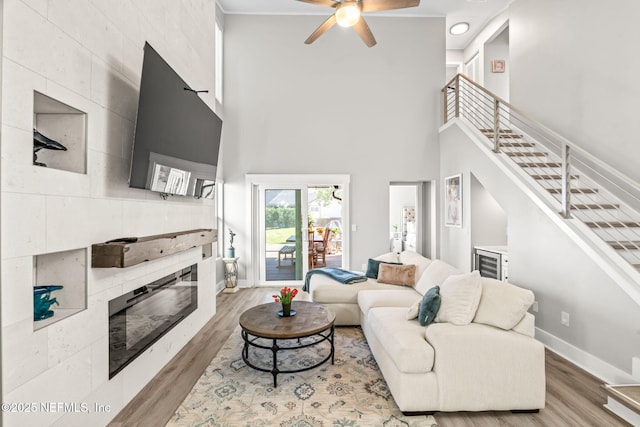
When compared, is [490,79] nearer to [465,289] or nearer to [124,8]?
[465,289]

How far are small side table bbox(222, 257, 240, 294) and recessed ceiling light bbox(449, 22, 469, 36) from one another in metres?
6.25

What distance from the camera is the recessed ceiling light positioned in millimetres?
6515

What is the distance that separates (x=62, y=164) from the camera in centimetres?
192

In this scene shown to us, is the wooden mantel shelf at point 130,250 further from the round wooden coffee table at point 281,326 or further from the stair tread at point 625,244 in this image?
the stair tread at point 625,244

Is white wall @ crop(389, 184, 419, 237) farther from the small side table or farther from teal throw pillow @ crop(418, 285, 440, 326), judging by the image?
teal throw pillow @ crop(418, 285, 440, 326)

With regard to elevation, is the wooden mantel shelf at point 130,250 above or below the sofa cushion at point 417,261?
above

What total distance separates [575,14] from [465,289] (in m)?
4.08

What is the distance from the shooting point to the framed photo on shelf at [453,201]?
210 inches

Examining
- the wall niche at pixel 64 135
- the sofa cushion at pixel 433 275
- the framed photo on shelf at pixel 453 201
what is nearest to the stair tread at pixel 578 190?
the sofa cushion at pixel 433 275

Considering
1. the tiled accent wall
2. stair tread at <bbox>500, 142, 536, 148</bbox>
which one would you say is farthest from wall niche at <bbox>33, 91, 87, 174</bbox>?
stair tread at <bbox>500, 142, 536, 148</bbox>

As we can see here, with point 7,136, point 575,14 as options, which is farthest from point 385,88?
point 7,136

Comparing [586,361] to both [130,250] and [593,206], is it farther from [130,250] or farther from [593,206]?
[130,250]

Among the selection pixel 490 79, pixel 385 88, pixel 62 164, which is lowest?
pixel 62 164

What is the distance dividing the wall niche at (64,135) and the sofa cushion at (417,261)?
3.60m
